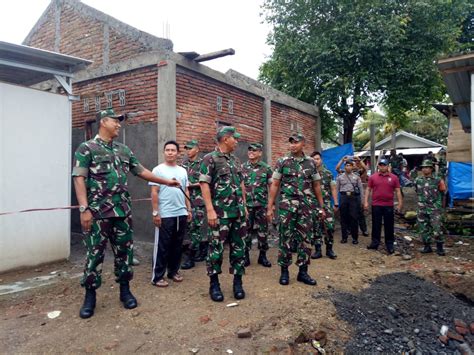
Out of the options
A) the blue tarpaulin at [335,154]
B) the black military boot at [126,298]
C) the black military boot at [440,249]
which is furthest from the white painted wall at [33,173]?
the blue tarpaulin at [335,154]

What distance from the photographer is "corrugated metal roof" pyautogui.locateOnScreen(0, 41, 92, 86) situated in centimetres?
476

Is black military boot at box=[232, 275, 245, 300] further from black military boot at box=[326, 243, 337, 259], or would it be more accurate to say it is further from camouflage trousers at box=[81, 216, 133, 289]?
black military boot at box=[326, 243, 337, 259]

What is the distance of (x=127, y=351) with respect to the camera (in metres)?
2.87

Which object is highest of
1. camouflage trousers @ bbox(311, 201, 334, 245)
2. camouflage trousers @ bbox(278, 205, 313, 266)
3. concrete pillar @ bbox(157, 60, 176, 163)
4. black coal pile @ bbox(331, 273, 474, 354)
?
concrete pillar @ bbox(157, 60, 176, 163)

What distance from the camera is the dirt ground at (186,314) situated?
2998mm

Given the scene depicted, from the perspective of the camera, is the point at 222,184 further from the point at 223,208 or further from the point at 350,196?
the point at 350,196

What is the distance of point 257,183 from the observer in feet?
19.1

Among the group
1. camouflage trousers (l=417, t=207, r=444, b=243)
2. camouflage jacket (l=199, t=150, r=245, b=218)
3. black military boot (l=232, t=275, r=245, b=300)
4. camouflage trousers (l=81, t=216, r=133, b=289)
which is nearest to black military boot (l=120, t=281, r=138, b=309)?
camouflage trousers (l=81, t=216, r=133, b=289)

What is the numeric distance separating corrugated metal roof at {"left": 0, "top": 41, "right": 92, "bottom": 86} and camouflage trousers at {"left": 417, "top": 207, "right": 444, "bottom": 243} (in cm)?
660

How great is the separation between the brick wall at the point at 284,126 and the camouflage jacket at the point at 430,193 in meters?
3.70

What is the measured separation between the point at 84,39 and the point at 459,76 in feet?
24.2

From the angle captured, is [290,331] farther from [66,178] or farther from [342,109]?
[342,109]

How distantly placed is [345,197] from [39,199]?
5.71m

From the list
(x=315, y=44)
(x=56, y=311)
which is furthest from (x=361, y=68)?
(x=56, y=311)
